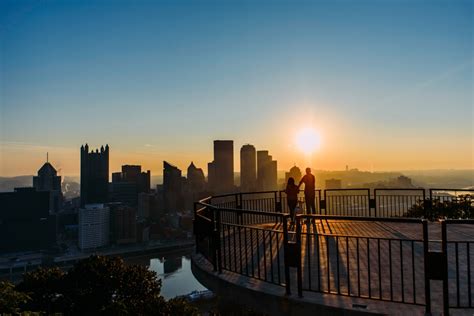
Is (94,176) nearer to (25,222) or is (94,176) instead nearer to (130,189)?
(130,189)

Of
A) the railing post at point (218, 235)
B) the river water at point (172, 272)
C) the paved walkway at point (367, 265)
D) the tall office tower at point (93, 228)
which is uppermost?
the railing post at point (218, 235)

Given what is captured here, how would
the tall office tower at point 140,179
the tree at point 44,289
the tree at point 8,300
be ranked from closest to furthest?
the tree at point 8,300 < the tree at point 44,289 < the tall office tower at point 140,179

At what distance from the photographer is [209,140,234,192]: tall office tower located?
162000 millimetres

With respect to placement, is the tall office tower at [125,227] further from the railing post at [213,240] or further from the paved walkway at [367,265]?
the railing post at [213,240]

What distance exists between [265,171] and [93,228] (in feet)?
213

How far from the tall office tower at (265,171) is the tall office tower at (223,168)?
100.0 ft

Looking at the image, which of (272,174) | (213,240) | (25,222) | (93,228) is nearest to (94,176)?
(25,222)

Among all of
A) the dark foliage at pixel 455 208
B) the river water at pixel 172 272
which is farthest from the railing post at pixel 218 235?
the river water at pixel 172 272

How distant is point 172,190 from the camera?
6781 inches

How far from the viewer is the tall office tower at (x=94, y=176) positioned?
168 meters

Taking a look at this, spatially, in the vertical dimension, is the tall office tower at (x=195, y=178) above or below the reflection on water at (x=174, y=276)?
above

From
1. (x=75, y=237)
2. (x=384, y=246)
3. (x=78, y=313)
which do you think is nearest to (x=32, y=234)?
(x=75, y=237)

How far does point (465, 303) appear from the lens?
193 inches

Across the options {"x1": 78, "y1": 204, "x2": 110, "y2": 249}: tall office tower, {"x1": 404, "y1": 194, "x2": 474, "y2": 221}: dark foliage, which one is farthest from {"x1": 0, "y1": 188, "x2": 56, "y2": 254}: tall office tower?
{"x1": 404, "y1": 194, "x2": 474, "y2": 221}: dark foliage
